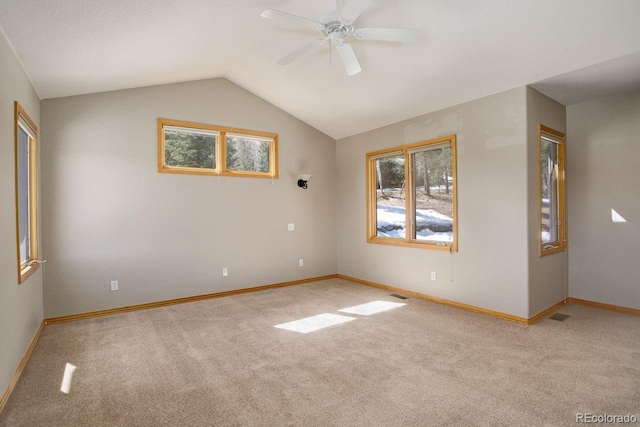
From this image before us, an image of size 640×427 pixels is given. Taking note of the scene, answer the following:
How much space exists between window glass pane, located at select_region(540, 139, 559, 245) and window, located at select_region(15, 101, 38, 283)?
562cm

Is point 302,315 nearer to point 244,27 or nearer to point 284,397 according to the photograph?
point 284,397

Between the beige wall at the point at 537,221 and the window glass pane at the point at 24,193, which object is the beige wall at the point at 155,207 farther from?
the beige wall at the point at 537,221

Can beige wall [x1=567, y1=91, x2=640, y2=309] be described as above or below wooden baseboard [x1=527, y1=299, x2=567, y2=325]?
above

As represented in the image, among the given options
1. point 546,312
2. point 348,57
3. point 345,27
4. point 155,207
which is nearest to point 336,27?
point 345,27

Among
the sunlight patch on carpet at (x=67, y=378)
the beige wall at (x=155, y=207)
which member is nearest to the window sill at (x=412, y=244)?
the beige wall at (x=155, y=207)

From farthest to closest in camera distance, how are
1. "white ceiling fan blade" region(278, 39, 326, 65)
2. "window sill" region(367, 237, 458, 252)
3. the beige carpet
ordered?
"window sill" region(367, 237, 458, 252)
"white ceiling fan blade" region(278, 39, 326, 65)
the beige carpet

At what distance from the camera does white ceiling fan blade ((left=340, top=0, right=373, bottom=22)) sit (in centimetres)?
234

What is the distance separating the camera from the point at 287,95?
5.12 m

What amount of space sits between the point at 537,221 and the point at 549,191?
0.75 metres

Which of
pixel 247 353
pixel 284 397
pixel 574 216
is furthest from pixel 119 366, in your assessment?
pixel 574 216

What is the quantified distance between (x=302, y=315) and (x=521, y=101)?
3539mm

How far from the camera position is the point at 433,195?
4730mm

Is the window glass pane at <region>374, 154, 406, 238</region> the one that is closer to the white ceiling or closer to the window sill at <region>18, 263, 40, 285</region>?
the white ceiling

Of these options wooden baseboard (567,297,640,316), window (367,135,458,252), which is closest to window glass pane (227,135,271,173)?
window (367,135,458,252)
